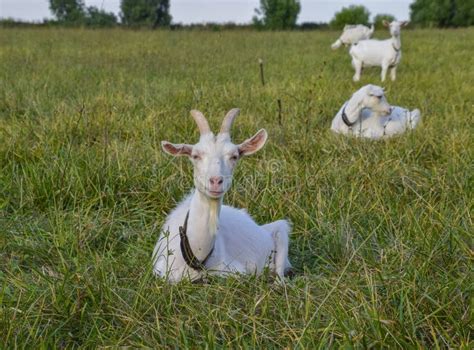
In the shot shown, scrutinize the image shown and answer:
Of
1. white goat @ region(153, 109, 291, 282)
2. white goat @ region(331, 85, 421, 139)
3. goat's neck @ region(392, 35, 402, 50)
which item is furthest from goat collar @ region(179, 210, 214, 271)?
goat's neck @ region(392, 35, 402, 50)

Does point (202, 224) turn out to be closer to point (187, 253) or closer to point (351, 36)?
point (187, 253)

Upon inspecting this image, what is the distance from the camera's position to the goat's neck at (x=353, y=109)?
532 centimetres

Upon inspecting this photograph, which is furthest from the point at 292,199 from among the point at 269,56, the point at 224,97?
the point at 269,56

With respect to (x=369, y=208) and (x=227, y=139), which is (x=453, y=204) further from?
(x=227, y=139)

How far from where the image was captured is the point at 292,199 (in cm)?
332

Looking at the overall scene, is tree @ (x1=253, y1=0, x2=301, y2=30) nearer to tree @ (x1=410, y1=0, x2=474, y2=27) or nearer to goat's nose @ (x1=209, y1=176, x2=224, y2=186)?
tree @ (x1=410, y1=0, x2=474, y2=27)

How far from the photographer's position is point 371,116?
5.46 m

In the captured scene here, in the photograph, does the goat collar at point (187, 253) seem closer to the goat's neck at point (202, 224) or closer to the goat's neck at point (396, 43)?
the goat's neck at point (202, 224)

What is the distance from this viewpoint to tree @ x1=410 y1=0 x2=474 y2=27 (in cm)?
4688

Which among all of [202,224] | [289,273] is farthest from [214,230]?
[289,273]

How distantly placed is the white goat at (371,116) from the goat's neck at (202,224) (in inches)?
115

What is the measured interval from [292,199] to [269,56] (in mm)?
8655

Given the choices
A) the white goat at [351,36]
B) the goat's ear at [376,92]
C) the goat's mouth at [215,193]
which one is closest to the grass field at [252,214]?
the goat's mouth at [215,193]

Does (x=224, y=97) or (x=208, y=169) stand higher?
(x=208, y=169)
